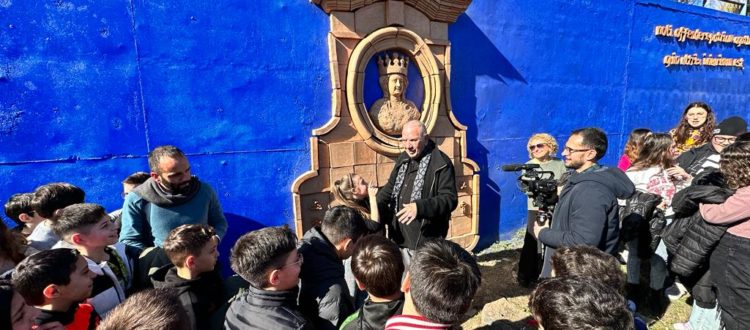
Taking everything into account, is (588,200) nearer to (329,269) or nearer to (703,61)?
(329,269)

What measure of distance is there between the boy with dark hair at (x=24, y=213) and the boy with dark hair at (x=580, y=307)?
3057 millimetres

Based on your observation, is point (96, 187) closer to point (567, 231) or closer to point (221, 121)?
point (221, 121)

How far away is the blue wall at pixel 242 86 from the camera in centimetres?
278

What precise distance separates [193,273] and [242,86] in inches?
81.1


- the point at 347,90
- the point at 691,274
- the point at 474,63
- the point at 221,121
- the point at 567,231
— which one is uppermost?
the point at 474,63

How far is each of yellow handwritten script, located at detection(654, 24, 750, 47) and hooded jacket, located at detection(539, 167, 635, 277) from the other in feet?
16.5

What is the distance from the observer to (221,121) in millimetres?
3365

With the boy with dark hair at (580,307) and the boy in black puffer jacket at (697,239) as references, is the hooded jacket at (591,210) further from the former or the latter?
the boy with dark hair at (580,307)

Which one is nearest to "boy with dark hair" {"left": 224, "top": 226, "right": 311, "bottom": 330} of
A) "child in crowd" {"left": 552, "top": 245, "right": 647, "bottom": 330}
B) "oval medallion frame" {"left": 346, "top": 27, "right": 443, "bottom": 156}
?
"child in crowd" {"left": 552, "top": 245, "right": 647, "bottom": 330}

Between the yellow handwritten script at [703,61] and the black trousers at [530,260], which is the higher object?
the yellow handwritten script at [703,61]

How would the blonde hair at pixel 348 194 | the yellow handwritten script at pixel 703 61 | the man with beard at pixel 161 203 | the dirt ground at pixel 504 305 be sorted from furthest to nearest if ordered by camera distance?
the yellow handwritten script at pixel 703 61 → the dirt ground at pixel 504 305 → the blonde hair at pixel 348 194 → the man with beard at pixel 161 203

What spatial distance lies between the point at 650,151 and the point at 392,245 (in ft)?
8.98

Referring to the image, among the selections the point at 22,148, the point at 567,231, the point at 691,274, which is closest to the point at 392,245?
the point at 567,231

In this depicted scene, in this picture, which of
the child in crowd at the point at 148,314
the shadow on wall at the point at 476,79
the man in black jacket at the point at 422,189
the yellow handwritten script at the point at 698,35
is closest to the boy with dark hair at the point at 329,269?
the man in black jacket at the point at 422,189
